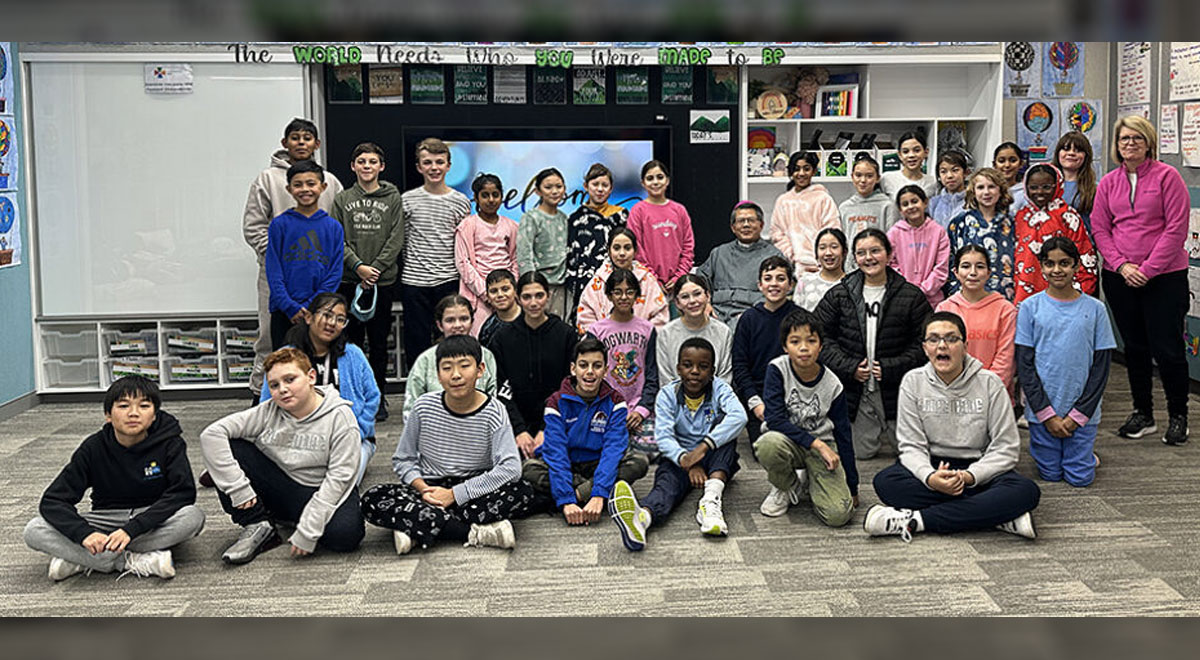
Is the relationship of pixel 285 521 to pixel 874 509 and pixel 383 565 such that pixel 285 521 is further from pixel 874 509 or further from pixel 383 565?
pixel 874 509

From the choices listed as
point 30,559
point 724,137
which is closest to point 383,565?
point 30,559

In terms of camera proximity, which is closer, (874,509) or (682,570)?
(682,570)

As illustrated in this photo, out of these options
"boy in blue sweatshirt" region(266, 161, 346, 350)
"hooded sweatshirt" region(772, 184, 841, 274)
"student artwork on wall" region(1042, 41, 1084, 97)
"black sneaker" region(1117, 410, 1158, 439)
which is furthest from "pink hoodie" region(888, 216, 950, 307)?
"boy in blue sweatshirt" region(266, 161, 346, 350)

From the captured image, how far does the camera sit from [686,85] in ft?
19.5

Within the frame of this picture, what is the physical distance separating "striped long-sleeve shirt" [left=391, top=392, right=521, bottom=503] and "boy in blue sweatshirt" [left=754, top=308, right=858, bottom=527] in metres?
0.79

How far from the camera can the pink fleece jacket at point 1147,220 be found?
4.20 m

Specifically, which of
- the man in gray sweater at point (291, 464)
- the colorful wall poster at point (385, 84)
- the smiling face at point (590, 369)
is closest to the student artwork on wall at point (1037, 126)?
the colorful wall poster at point (385, 84)

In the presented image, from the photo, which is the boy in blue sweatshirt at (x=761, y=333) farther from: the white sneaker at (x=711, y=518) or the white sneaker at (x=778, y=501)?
the white sneaker at (x=711, y=518)

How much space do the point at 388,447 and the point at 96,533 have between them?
1719mm

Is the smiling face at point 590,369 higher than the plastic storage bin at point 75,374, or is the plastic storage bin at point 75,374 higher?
the smiling face at point 590,369

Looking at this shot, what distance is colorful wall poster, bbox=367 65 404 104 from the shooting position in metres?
5.81

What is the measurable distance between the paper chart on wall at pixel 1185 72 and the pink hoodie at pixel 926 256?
64.7 inches

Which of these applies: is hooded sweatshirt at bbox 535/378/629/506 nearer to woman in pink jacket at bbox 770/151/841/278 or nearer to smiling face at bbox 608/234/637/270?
smiling face at bbox 608/234/637/270

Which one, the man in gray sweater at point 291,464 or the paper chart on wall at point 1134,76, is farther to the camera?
the paper chart on wall at point 1134,76
